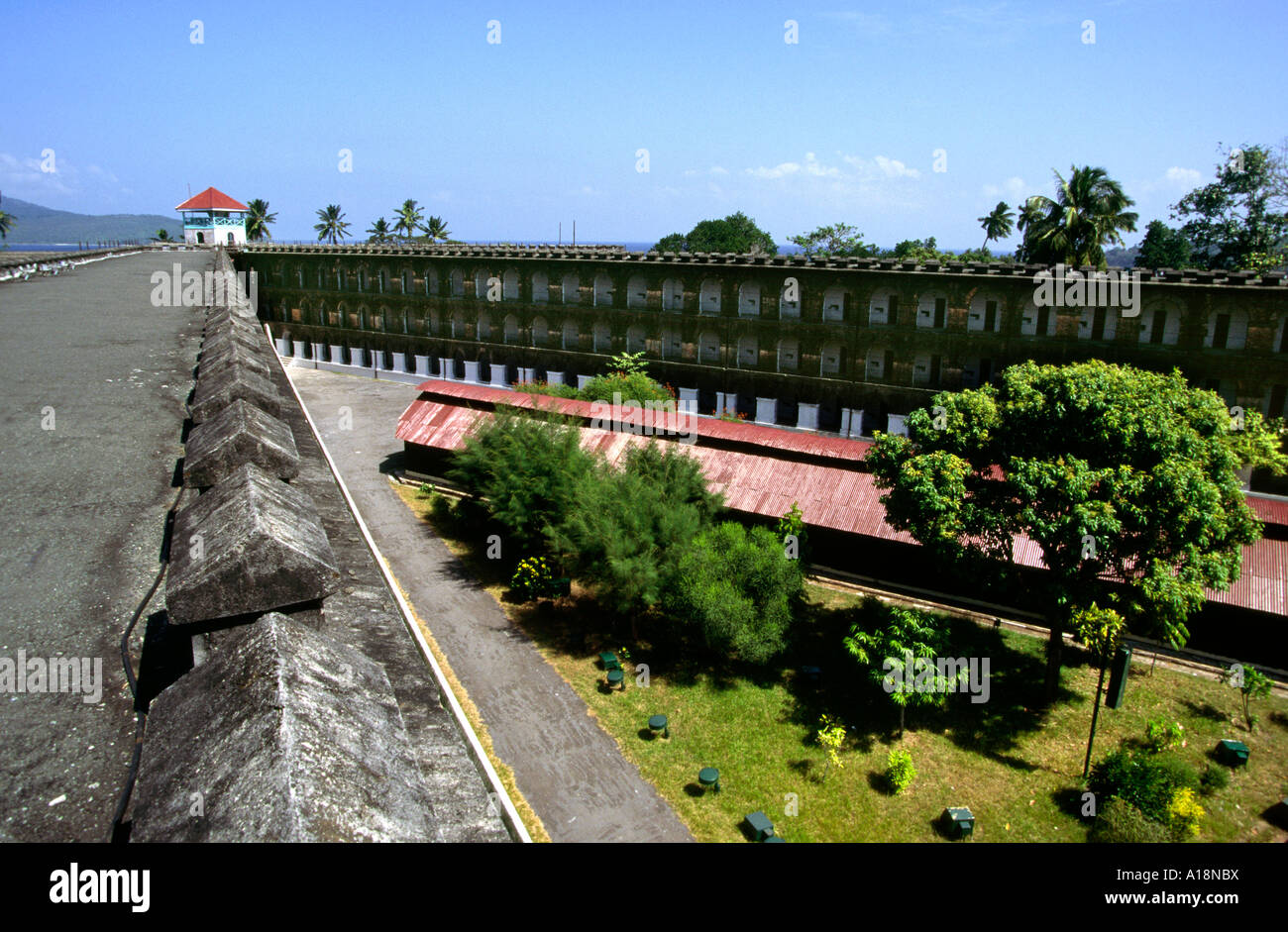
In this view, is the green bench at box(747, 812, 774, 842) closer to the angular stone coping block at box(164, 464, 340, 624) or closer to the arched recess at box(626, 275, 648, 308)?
the angular stone coping block at box(164, 464, 340, 624)

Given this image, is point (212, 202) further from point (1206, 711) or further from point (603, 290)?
point (1206, 711)

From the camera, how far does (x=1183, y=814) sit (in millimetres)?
17531

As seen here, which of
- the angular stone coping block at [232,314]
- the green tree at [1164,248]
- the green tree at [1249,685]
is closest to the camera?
the angular stone coping block at [232,314]

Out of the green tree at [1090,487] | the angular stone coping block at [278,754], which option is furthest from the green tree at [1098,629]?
the angular stone coping block at [278,754]

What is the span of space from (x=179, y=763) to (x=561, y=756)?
17464 millimetres

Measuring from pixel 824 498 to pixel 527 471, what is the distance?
37.1ft

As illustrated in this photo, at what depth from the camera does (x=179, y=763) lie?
385 centimetres

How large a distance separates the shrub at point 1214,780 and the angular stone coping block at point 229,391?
22313 millimetres

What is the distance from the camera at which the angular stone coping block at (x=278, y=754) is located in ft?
11.2

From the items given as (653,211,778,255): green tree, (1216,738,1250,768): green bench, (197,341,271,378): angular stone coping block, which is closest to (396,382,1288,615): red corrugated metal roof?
(1216,738,1250,768): green bench

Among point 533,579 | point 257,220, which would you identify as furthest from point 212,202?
point 533,579

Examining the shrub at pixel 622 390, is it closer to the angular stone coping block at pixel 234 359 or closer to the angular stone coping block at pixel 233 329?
the angular stone coping block at pixel 233 329

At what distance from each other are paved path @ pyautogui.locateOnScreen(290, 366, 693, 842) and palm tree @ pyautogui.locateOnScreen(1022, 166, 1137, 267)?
50537mm

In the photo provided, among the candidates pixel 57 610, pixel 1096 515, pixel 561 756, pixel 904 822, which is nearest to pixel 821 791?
pixel 904 822
